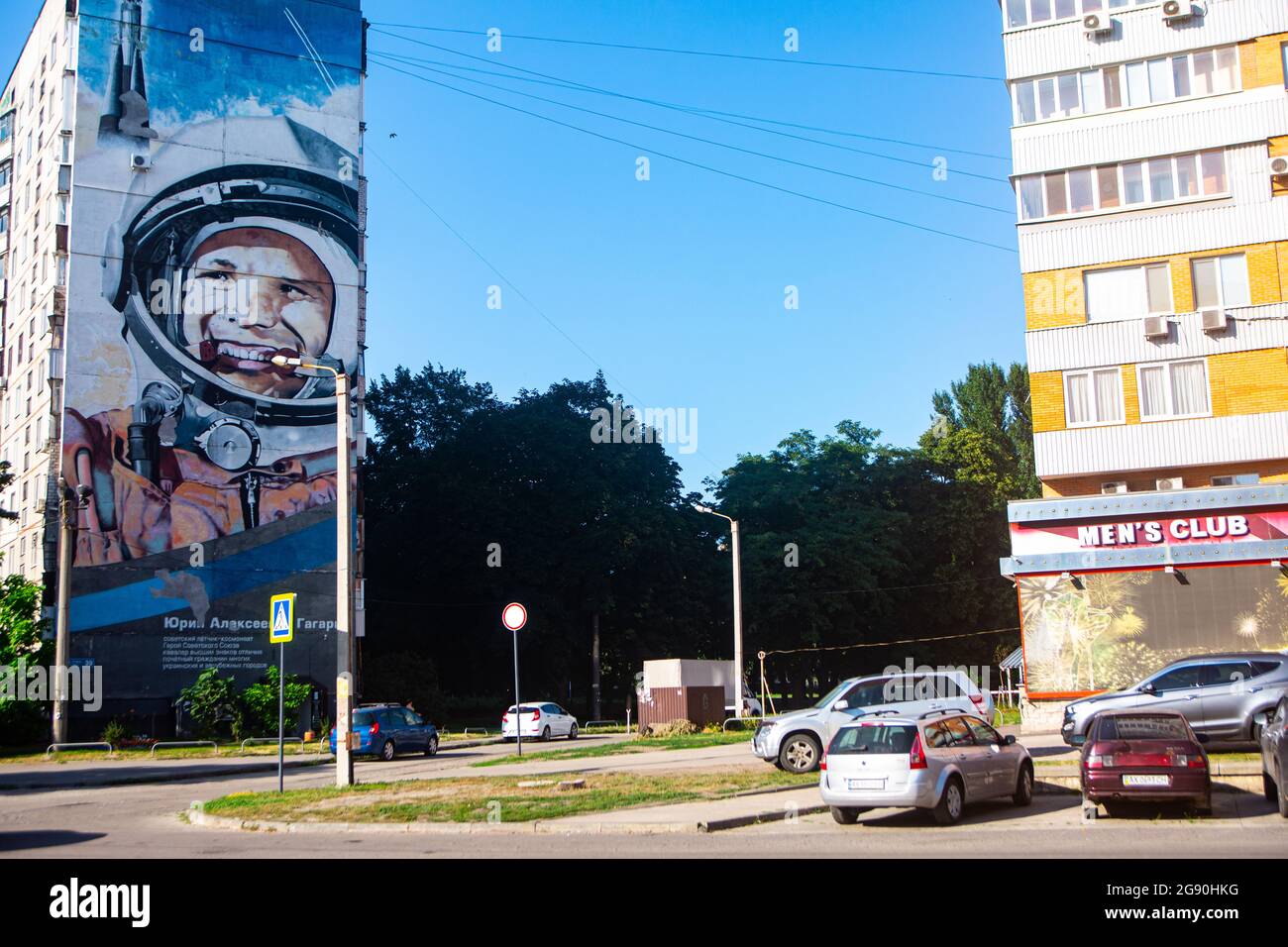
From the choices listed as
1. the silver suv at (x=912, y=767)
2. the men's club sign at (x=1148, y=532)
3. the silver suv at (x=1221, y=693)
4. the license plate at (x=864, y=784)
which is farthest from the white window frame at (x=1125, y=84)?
the license plate at (x=864, y=784)

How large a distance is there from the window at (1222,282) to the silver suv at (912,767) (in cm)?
1935

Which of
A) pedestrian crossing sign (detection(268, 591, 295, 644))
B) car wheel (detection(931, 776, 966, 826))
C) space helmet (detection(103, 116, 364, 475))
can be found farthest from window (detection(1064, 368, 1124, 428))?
space helmet (detection(103, 116, 364, 475))

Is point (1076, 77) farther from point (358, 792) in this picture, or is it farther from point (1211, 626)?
point (358, 792)

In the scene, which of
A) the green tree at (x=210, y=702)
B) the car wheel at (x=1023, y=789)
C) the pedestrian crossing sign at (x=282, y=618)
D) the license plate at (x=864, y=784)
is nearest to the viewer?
the license plate at (x=864, y=784)

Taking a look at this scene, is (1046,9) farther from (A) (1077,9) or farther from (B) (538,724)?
(B) (538,724)

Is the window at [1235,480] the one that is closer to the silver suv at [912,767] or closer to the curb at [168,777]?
the silver suv at [912,767]

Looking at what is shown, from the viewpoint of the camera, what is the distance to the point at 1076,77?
32.2 meters

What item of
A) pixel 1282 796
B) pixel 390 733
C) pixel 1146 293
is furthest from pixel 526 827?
pixel 1146 293

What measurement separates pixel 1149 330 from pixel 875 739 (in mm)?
19648

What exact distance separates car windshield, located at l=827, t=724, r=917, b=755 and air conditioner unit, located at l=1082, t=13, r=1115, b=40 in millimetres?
24397

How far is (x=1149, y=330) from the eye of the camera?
30172 mm

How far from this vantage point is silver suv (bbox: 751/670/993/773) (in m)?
21.4

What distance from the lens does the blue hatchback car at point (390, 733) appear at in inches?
1278

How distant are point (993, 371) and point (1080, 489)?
148 feet
